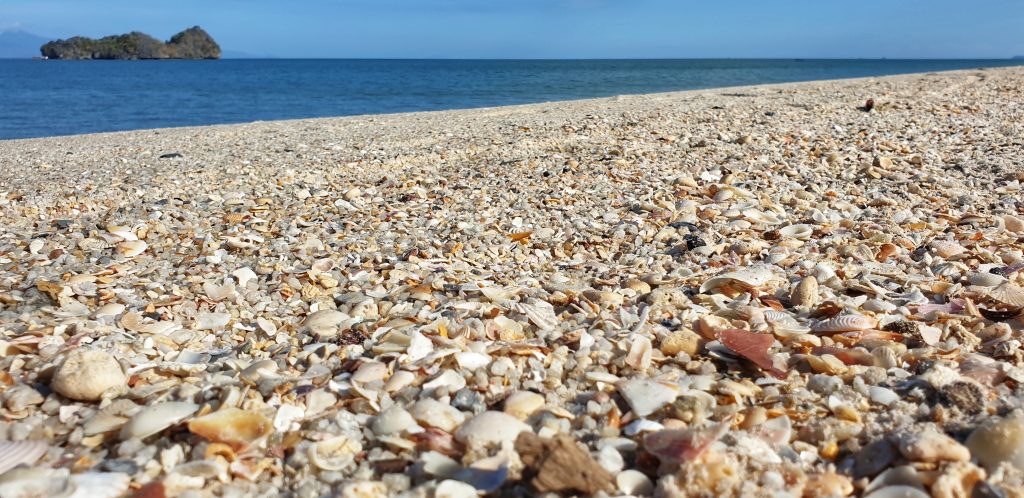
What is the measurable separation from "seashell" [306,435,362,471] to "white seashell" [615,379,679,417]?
0.80 metres

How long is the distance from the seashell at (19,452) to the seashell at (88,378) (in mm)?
264

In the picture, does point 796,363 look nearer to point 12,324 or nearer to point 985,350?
point 985,350

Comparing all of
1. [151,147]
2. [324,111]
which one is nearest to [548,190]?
[151,147]

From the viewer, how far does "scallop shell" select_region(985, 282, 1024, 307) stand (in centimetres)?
269

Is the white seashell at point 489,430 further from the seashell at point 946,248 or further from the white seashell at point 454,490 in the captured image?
the seashell at point 946,248

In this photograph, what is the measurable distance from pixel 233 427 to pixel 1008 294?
288cm

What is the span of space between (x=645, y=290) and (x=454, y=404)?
1373 mm

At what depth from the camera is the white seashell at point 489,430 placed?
1.86 meters

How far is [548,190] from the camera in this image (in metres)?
5.56

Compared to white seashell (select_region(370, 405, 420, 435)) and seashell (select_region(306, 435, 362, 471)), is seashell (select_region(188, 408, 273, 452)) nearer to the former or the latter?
seashell (select_region(306, 435, 362, 471))

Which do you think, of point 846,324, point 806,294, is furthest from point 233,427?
point 806,294

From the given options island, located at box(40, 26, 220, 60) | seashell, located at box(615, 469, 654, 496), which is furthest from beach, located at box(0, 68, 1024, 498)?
island, located at box(40, 26, 220, 60)

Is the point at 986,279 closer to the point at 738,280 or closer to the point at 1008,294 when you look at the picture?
the point at 1008,294

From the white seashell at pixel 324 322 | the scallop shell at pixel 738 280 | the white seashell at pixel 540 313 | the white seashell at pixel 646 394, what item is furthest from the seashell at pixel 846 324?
the white seashell at pixel 324 322
